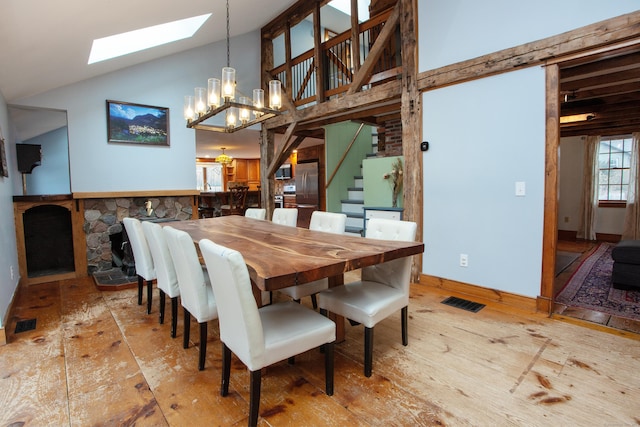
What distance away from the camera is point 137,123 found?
4.51 meters

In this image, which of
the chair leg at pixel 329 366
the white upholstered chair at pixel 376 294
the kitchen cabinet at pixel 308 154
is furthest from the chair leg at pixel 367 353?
the kitchen cabinet at pixel 308 154

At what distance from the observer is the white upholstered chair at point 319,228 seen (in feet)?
7.86

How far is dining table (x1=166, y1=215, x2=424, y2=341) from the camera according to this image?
143 cm

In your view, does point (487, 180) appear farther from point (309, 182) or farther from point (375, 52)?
point (309, 182)

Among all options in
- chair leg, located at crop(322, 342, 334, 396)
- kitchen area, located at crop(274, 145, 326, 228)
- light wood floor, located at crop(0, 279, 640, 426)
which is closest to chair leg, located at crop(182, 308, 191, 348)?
light wood floor, located at crop(0, 279, 640, 426)

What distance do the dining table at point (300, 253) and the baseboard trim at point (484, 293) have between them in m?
1.44

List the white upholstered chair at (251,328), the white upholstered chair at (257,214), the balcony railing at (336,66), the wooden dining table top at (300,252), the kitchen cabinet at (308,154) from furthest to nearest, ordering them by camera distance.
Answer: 1. the kitchen cabinet at (308,154)
2. the balcony railing at (336,66)
3. the white upholstered chair at (257,214)
4. the wooden dining table top at (300,252)
5. the white upholstered chair at (251,328)

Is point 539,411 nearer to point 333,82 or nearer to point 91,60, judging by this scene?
point 91,60

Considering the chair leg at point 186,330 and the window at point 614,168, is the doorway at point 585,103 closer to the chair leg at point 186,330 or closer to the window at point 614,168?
the window at point 614,168

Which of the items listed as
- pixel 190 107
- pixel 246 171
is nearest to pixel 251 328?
pixel 190 107

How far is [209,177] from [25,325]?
8963 mm

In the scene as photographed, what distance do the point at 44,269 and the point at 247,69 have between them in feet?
14.3

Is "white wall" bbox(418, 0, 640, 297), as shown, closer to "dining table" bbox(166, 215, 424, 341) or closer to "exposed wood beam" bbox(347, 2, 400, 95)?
"exposed wood beam" bbox(347, 2, 400, 95)

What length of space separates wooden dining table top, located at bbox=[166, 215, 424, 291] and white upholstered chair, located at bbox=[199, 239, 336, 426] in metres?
0.12
